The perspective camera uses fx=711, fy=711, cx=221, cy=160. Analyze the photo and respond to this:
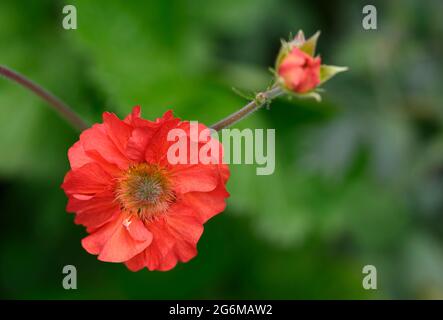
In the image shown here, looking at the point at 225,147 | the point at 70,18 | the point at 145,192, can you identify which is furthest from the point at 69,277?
the point at 145,192

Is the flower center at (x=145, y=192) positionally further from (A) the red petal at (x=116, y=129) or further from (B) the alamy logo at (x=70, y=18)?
(B) the alamy logo at (x=70, y=18)

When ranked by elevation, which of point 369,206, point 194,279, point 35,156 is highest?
point 35,156

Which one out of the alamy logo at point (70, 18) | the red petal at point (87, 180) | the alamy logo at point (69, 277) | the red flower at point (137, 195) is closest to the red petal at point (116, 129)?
the red flower at point (137, 195)

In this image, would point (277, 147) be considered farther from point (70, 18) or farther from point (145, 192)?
point (145, 192)
